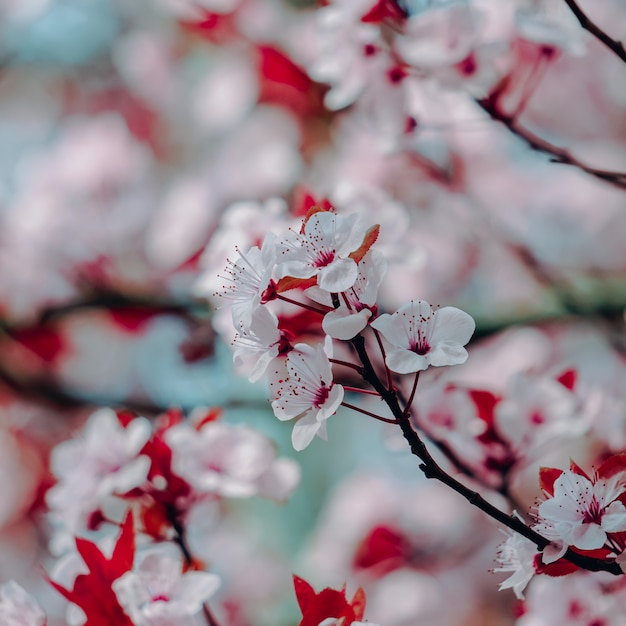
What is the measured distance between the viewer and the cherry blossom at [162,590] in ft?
2.35

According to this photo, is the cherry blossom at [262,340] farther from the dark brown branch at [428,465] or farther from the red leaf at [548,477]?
the red leaf at [548,477]

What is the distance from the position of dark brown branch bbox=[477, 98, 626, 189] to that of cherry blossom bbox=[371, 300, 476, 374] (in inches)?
10.8

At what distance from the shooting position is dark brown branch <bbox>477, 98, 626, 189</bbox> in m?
0.80

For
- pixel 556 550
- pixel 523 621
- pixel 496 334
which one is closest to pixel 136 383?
pixel 496 334

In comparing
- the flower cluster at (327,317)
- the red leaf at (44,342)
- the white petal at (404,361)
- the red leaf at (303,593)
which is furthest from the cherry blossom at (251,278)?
the red leaf at (44,342)

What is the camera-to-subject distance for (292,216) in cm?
100

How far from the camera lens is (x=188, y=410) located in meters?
1.71

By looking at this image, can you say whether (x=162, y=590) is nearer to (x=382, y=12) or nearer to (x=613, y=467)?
(x=613, y=467)

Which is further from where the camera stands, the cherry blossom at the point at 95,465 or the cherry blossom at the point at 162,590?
the cherry blossom at the point at 95,465

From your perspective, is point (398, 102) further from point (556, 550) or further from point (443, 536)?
point (443, 536)

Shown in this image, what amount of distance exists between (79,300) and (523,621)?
60.7 inches

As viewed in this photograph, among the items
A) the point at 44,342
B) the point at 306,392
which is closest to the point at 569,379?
the point at 306,392

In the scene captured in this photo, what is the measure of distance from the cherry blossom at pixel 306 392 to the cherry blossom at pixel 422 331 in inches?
2.2

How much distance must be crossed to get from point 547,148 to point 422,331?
41 cm
